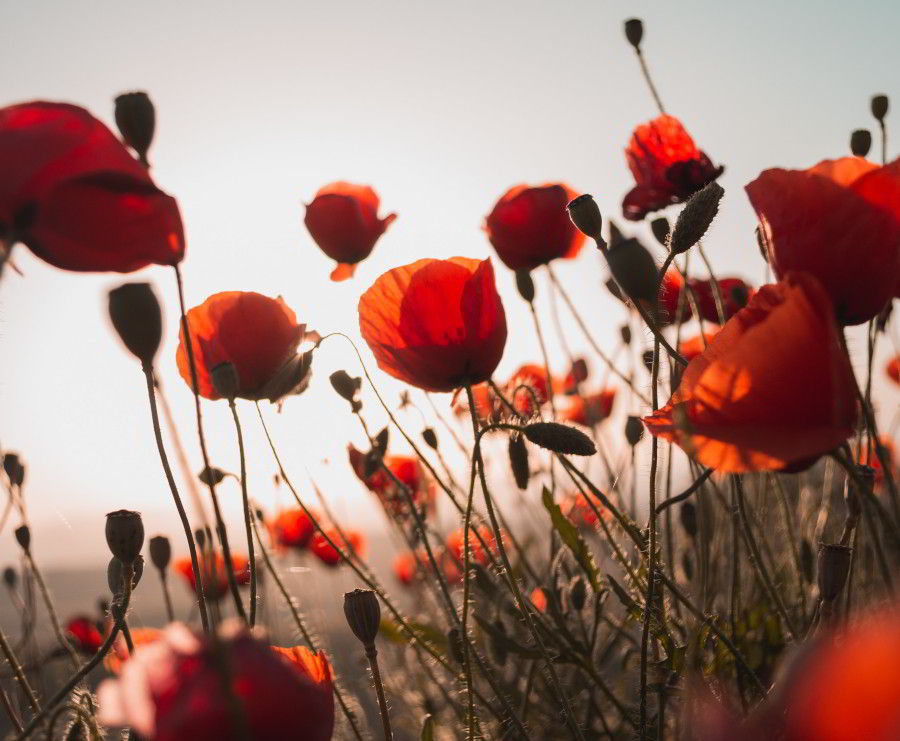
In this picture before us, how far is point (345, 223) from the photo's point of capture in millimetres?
1746

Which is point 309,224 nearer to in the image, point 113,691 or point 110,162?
point 110,162

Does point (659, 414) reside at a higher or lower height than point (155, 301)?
lower

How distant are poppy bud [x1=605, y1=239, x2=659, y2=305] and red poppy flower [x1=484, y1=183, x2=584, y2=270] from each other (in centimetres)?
65

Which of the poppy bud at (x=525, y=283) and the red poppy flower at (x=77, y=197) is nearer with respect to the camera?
the red poppy flower at (x=77, y=197)

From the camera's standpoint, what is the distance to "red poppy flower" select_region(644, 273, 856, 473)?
56 centimetres

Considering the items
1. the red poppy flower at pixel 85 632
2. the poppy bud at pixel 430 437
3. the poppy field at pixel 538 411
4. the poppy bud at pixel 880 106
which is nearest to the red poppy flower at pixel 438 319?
the poppy field at pixel 538 411

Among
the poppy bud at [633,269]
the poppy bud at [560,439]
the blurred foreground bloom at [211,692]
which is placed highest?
the poppy bud at [633,269]

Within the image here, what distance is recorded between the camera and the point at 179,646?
0.41 metres

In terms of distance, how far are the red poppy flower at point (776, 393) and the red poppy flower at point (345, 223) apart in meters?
1.18

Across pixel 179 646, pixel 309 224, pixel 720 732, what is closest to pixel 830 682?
pixel 720 732

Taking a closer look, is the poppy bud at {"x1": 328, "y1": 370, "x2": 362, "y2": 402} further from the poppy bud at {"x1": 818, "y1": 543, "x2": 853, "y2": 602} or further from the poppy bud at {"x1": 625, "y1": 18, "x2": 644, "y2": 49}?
the poppy bud at {"x1": 625, "y1": 18, "x2": 644, "y2": 49}

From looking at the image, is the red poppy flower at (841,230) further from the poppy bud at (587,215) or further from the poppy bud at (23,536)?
the poppy bud at (23,536)

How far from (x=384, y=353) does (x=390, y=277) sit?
97 mm

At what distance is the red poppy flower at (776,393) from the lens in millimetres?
560
